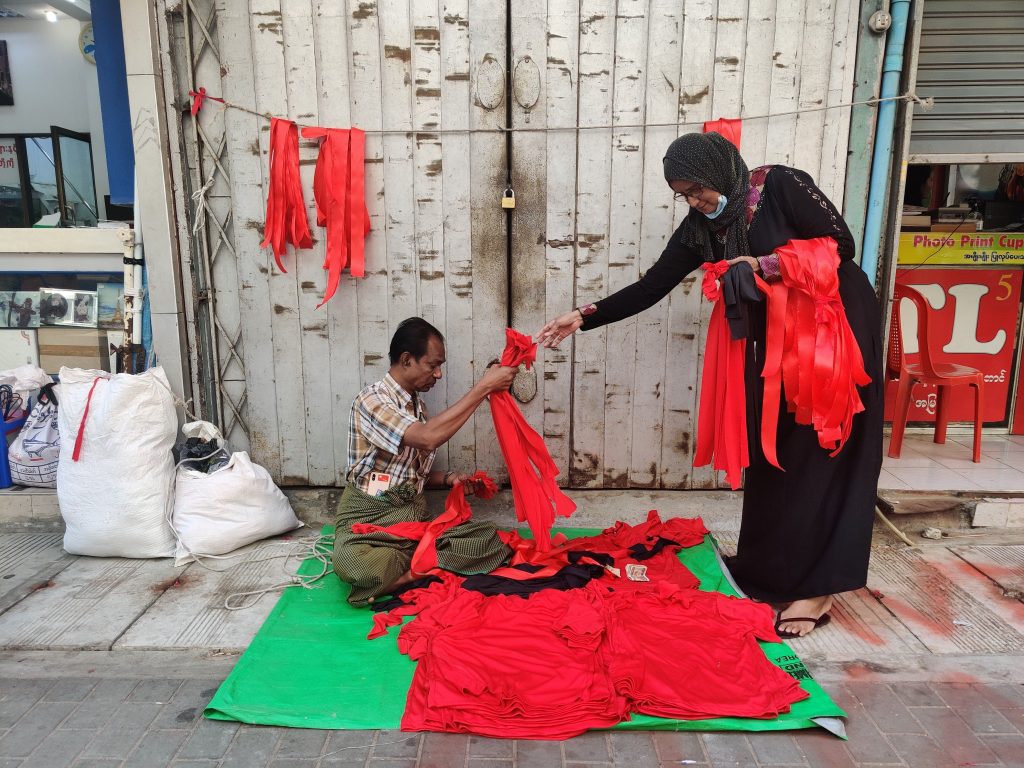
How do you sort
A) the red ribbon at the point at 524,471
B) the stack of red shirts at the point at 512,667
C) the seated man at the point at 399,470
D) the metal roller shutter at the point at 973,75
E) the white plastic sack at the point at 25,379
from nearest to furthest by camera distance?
the stack of red shirts at the point at 512,667 < the seated man at the point at 399,470 < the red ribbon at the point at 524,471 < the metal roller shutter at the point at 973,75 < the white plastic sack at the point at 25,379

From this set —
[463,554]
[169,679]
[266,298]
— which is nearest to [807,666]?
[463,554]

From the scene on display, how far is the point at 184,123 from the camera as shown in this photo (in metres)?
3.60

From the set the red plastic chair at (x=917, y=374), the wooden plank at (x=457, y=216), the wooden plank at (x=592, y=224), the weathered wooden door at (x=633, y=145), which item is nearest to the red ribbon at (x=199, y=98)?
the wooden plank at (x=457, y=216)

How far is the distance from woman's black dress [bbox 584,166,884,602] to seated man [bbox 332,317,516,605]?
3.52 ft

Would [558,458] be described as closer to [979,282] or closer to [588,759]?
[588,759]

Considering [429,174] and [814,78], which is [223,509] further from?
[814,78]

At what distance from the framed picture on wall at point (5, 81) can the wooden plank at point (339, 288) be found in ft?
8.92

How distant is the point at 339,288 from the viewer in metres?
3.65

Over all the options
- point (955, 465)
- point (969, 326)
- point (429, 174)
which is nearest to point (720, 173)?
point (429, 174)

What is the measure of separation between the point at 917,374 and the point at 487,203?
2899 mm

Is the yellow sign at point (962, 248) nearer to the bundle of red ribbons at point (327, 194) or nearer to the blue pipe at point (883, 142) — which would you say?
the blue pipe at point (883, 142)

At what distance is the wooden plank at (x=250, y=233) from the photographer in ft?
11.3

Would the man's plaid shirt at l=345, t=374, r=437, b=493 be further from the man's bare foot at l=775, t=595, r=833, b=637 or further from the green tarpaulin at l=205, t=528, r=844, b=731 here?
the man's bare foot at l=775, t=595, r=833, b=637

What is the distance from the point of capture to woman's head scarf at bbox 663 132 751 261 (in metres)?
2.61
